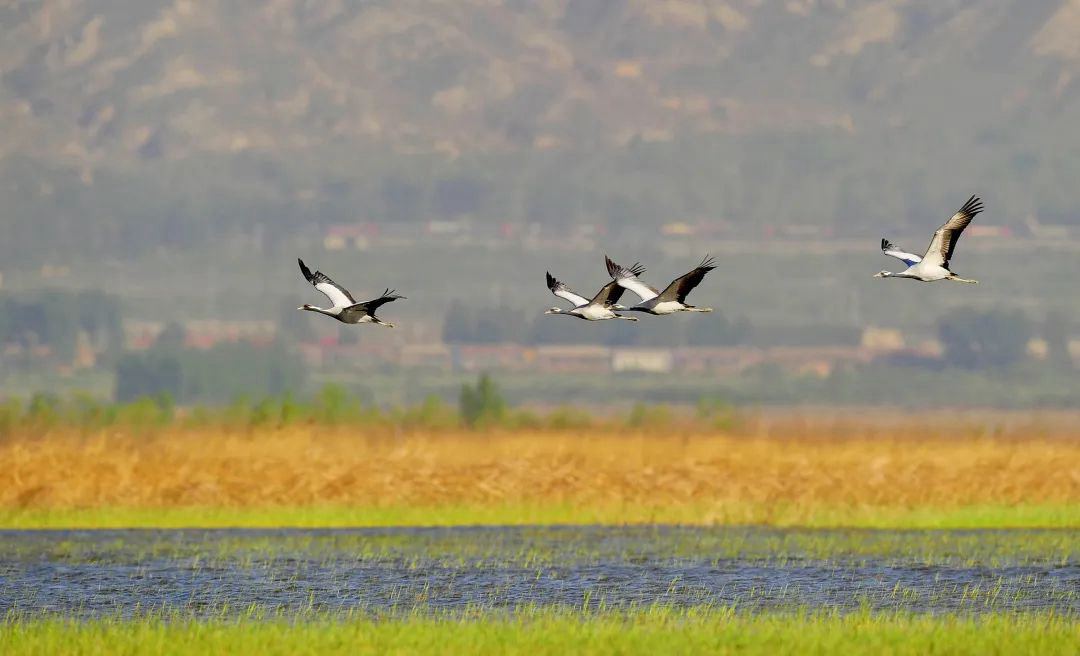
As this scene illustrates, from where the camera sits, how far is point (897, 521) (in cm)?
4003

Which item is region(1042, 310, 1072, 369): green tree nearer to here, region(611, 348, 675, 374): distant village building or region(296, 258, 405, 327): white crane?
region(611, 348, 675, 374): distant village building

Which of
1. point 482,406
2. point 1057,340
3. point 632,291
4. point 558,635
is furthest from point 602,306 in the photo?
point 1057,340

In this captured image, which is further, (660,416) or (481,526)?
(660,416)

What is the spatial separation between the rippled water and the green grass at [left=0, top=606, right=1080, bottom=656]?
212 centimetres

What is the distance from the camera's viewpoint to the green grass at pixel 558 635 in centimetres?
2222

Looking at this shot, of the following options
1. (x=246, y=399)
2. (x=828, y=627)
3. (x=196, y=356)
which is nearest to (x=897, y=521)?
(x=828, y=627)

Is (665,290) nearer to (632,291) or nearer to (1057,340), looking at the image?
(632,291)

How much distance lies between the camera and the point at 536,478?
41.9 metres

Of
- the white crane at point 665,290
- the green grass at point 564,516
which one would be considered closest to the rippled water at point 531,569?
the green grass at point 564,516

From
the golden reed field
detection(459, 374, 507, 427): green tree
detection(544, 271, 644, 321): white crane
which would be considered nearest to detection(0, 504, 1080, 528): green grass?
the golden reed field

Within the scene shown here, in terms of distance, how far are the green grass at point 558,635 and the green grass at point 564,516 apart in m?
14.7

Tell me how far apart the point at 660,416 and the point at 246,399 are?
13468mm

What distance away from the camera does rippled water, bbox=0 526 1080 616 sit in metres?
27.8

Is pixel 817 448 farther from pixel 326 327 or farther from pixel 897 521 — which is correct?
pixel 326 327
